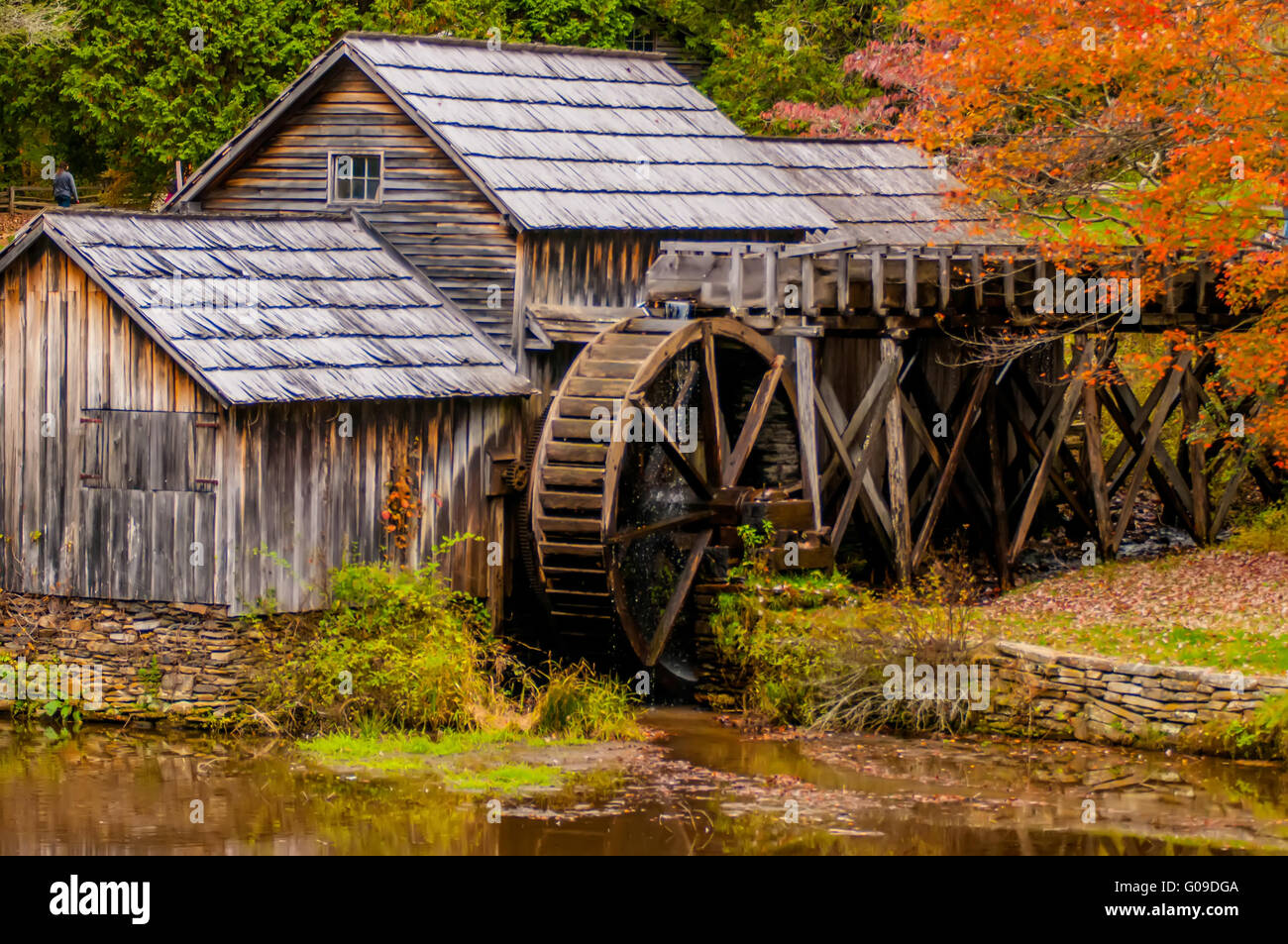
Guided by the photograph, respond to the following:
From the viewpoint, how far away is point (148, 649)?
15.7 meters

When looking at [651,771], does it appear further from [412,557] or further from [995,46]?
[995,46]

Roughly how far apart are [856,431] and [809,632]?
3.81m

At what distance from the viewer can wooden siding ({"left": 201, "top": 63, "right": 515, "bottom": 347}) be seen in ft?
59.8

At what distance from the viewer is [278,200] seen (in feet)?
64.3

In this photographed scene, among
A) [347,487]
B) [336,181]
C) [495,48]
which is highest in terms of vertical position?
[495,48]

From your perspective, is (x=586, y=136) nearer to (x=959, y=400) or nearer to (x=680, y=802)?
(x=959, y=400)

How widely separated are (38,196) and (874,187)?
2259 cm

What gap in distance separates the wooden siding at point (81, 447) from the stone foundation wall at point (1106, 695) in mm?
6625

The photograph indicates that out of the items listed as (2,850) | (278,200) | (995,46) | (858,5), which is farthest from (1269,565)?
(858,5)

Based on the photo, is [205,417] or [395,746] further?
[205,417]

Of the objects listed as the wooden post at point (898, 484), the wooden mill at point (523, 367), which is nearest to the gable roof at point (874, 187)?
the wooden mill at point (523, 367)

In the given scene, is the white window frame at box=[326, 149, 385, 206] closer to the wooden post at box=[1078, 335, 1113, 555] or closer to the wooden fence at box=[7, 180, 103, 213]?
the wooden post at box=[1078, 335, 1113, 555]
